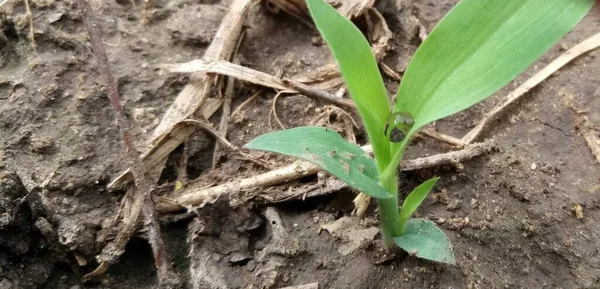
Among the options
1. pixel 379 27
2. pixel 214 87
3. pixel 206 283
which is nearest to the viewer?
pixel 206 283

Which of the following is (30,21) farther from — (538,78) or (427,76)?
(538,78)


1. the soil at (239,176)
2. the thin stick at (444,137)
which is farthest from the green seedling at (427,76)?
the thin stick at (444,137)

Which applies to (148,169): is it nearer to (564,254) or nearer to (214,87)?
(214,87)

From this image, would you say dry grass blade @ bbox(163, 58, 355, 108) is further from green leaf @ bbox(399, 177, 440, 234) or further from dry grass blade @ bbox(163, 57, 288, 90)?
green leaf @ bbox(399, 177, 440, 234)

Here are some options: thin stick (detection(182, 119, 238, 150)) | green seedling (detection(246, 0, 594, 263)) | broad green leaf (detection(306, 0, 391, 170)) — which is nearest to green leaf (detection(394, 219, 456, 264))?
green seedling (detection(246, 0, 594, 263))

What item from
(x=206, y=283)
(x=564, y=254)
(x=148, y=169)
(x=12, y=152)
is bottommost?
(x=564, y=254)

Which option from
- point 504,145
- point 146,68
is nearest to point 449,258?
point 504,145
